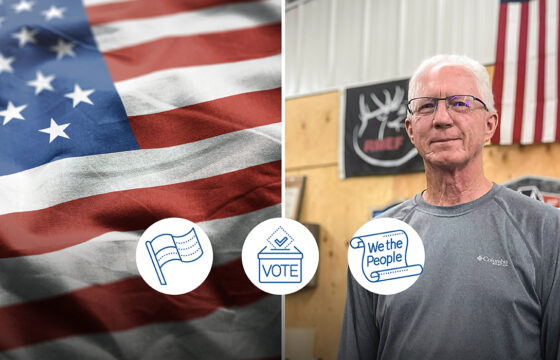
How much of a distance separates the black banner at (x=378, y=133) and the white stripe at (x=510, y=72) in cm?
19

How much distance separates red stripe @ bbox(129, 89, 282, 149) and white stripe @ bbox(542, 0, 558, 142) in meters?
0.63

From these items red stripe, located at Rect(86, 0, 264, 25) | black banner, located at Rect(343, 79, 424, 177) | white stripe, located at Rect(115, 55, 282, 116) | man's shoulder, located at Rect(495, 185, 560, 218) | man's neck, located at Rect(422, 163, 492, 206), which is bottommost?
man's shoulder, located at Rect(495, 185, 560, 218)

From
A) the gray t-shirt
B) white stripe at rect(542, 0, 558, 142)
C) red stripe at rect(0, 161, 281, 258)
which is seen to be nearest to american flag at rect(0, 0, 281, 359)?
red stripe at rect(0, 161, 281, 258)

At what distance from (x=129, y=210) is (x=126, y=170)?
10 cm

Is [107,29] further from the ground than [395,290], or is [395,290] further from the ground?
[107,29]

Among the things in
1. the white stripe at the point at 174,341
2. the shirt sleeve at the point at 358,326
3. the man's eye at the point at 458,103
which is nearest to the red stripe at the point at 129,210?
the white stripe at the point at 174,341

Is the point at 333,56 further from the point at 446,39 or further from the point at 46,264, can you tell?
the point at 46,264

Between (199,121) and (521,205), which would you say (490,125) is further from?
(199,121)

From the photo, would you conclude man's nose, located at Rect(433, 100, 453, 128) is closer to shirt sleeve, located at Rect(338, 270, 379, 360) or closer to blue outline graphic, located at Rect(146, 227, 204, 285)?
shirt sleeve, located at Rect(338, 270, 379, 360)

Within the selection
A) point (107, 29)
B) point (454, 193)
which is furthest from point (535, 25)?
point (107, 29)

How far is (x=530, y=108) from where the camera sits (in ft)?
3.81

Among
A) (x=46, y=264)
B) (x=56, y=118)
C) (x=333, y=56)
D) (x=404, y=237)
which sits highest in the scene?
→ (x=333, y=56)

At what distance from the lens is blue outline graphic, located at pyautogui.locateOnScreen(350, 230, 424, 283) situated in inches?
43.3

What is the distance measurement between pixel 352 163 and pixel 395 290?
0.31m
